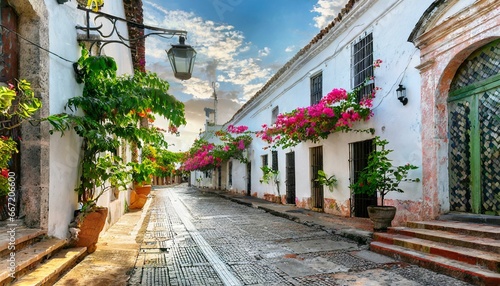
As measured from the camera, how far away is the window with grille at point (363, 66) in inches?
336

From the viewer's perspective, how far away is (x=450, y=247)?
4.62 metres

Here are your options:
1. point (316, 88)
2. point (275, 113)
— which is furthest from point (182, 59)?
point (275, 113)

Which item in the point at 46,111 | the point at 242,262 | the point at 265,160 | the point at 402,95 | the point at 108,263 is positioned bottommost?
the point at 242,262

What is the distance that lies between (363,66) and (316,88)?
284 centimetres

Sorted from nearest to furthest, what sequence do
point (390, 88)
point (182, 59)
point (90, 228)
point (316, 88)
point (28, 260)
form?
point (28, 260)
point (90, 228)
point (182, 59)
point (390, 88)
point (316, 88)

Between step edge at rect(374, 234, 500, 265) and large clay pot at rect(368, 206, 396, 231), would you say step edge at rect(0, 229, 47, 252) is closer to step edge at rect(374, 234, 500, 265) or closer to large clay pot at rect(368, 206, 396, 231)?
step edge at rect(374, 234, 500, 265)

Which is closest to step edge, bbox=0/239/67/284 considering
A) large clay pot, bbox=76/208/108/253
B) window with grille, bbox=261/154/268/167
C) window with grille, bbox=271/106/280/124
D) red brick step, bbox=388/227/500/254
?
large clay pot, bbox=76/208/108/253

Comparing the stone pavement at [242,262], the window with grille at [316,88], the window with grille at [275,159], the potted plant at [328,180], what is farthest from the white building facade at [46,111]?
the window with grille at [275,159]

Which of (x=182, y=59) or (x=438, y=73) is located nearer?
(x=182, y=59)

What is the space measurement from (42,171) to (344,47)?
818 centimetres

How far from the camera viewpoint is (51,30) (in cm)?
440

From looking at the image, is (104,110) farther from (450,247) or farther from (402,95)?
(402,95)

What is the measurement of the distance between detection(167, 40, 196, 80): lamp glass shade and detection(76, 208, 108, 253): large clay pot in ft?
8.11

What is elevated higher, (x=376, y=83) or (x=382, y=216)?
(x=376, y=83)
